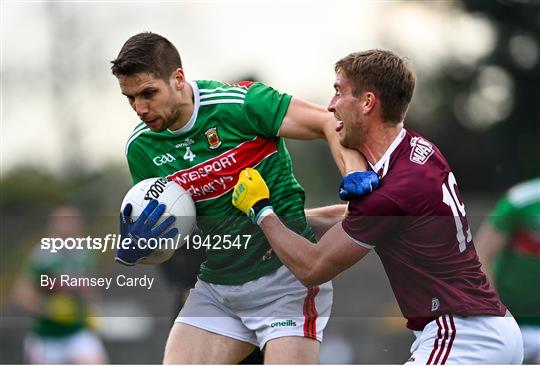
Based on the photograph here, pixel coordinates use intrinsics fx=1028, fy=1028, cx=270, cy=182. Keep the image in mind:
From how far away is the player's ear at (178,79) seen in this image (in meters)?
4.79

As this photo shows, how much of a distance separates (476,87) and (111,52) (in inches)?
271

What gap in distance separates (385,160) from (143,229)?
1.22 meters

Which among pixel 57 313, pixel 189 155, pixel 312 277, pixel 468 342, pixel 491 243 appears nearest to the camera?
pixel 468 342

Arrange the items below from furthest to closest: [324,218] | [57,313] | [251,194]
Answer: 1. [57,313]
2. [324,218]
3. [251,194]

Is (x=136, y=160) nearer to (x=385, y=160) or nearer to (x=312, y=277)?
(x=312, y=277)

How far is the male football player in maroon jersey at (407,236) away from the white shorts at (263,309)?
428mm

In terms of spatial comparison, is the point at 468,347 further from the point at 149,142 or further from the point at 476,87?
the point at 476,87

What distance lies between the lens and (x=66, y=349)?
9.52 metres

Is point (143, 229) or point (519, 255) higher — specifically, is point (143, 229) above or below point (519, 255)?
above

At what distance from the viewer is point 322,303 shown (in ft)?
16.3

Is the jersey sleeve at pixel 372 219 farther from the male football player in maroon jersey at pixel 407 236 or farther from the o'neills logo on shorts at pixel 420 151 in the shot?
the o'neills logo on shorts at pixel 420 151

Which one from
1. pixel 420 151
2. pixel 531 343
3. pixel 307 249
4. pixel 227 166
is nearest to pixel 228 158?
pixel 227 166

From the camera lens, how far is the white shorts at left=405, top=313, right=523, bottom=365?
4.23 metres

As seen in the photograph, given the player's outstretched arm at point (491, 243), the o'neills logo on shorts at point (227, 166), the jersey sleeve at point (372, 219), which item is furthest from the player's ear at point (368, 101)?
the player's outstretched arm at point (491, 243)
